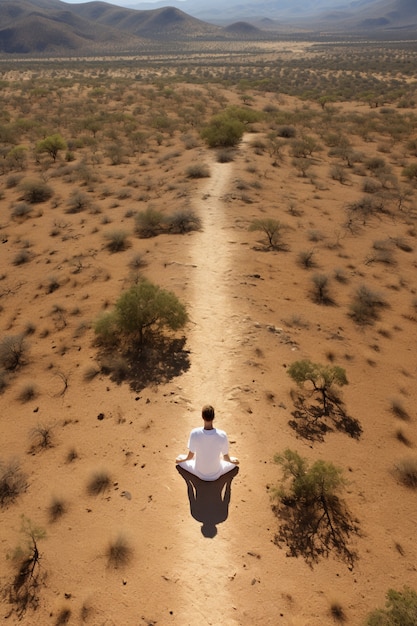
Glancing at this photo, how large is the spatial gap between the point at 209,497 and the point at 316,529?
1.67m

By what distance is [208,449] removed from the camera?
5766 mm

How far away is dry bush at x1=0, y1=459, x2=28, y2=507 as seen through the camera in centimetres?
664

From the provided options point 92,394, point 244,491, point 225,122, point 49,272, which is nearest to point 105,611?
point 244,491

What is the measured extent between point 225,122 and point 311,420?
78.7 feet

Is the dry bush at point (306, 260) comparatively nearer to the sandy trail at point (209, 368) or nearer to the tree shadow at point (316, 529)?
the sandy trail at point (209, 368)

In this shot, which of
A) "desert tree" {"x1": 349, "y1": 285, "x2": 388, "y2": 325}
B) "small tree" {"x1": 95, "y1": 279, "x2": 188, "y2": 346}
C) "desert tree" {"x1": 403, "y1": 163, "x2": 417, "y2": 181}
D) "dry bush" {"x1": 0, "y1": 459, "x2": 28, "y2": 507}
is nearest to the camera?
"dry bush" {"x1": 0, "y1": 459, "x2": 28, "y2": 507}

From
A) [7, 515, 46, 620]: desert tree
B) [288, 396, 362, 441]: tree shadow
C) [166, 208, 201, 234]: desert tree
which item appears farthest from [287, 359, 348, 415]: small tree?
[166, 208, 201, 234]: desert tree

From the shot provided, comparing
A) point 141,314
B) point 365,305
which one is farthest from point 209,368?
point 365,305

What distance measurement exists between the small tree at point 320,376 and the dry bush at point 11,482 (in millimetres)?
5596

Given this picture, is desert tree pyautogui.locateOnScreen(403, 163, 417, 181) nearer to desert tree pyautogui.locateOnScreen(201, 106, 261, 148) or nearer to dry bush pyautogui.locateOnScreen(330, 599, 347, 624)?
desert tree pyautogui.locateOnScreen(201, 106, 261, 148)

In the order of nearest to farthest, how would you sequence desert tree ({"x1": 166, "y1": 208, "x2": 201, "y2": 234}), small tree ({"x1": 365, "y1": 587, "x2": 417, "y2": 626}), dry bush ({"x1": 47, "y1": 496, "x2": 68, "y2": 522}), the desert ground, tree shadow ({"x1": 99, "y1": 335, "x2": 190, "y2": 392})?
small tree ({"x1": 365, "y1": 587, "x2": 417, "y2": 626}) < the desert ground < dry bush ({"x1": 47, "y1": 496, "x2": 68, "y2": 522}) < tree shadow ({"x1": 99, "y1": 335, "x2": 190, "y2": 392}) < desert tree ({"x1": 166, "y1": 208, "x2": 201, "y2": 234})

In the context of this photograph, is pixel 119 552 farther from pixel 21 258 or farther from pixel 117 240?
pixel 21 258

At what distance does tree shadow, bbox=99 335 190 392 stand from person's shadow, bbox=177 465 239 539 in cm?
277

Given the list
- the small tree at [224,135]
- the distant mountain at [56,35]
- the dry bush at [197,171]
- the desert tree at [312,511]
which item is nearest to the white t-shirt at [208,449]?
the desert tree at [312,511]
